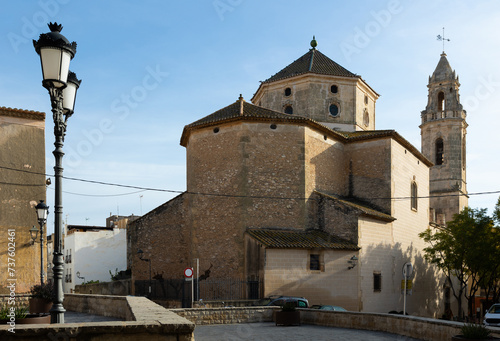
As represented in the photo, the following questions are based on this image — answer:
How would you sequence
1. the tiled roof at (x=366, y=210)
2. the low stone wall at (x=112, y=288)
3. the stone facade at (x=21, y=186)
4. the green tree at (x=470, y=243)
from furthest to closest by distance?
the green tree at (x=470, y=243)
the low stone wall at (x=112, y=288)
the tiled roof at (x=366, y=210)
the stone facade at (x=21, y=186)

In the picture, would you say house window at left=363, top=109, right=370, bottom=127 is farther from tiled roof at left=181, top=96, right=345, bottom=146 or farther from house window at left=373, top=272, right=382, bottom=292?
house window at left=373, top=272, right=382, bottom=292

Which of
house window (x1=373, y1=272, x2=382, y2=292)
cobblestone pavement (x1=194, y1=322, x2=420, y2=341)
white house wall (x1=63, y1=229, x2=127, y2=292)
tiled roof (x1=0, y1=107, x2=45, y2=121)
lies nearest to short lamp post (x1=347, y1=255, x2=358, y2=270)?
house window (x1=373, y1=272, x2=382, y2=292)

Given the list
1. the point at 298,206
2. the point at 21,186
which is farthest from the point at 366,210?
the point at 21,186

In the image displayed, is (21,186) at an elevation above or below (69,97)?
below

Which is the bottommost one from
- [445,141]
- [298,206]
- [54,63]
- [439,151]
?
[298,206]

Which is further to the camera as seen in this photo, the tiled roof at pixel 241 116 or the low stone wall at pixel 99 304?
the tiled roof at pixel 241 116

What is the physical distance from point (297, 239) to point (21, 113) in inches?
541

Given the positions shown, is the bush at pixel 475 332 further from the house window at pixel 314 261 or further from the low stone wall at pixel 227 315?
the house window at pixel 314 261

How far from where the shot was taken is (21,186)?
20.4 m

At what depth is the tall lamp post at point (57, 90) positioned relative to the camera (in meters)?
6.73

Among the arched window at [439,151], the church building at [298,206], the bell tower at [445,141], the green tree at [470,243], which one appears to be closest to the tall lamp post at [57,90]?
the church building at [298,206]

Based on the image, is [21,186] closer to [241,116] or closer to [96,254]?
[241,116]

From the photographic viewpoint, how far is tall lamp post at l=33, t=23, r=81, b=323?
6730 mm

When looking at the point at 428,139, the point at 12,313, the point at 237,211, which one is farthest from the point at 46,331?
the point at 428,139
